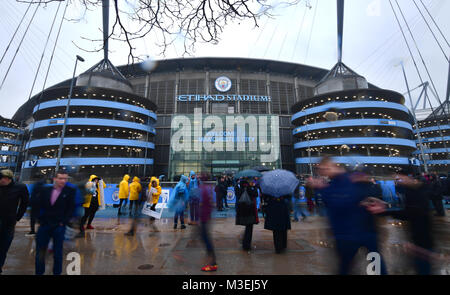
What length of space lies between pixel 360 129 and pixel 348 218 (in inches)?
1634

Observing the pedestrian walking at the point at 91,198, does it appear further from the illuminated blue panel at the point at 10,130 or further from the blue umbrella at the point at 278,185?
the illuminated blue panel at the point at 10,130

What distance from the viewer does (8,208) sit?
318 cm

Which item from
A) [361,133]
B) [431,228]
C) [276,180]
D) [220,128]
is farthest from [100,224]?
[361,133]

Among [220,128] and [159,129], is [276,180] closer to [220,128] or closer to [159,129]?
[220,128]

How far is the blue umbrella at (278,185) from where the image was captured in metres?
4.32

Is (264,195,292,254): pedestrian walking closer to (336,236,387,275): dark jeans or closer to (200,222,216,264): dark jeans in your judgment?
(200,222,216,264): dark jeans

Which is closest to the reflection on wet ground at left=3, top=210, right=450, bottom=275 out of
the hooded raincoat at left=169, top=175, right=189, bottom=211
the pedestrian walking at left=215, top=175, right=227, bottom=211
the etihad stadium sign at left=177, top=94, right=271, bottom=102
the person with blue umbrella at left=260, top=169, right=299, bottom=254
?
the person with blue umbrella at left=260, top=169, right=299, bottom=254

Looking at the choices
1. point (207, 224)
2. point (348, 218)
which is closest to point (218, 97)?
point (207, 224)

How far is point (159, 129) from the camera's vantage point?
135 ft

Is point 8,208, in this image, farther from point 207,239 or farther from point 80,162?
point 80,162

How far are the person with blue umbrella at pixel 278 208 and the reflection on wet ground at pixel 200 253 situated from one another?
0.35 meters

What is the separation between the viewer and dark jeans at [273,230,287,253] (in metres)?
4.20
